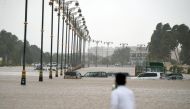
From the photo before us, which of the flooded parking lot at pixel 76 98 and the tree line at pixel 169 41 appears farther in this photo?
the tree line at pixel 169 41

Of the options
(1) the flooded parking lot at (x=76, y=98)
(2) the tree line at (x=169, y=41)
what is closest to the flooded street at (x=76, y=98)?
(1) the flooded parking lot at (x=76, y=98)

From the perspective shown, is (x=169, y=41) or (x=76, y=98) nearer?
(x=76, y=98)

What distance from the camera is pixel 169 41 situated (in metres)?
158

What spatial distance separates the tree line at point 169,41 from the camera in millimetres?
156738

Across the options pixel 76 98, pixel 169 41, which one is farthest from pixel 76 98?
pixel 169 41

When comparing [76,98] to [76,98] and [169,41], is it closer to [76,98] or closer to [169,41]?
[76,98]

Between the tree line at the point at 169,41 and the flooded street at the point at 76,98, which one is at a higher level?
the tree line at the point at 169,41

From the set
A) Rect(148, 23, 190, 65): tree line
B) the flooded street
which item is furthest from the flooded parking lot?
Rect(148, 23, 190, 65): tree line

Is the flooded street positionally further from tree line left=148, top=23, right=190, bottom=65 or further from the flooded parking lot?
tree line left=148, top=23, right=190, bottom=65

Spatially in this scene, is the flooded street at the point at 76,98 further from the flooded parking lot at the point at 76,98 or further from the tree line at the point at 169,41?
the tree line at the point at 169,41

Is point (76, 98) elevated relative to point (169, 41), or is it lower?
lower

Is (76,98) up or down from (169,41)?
down

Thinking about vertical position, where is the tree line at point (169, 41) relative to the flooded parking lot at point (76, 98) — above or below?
above

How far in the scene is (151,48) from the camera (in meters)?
170
